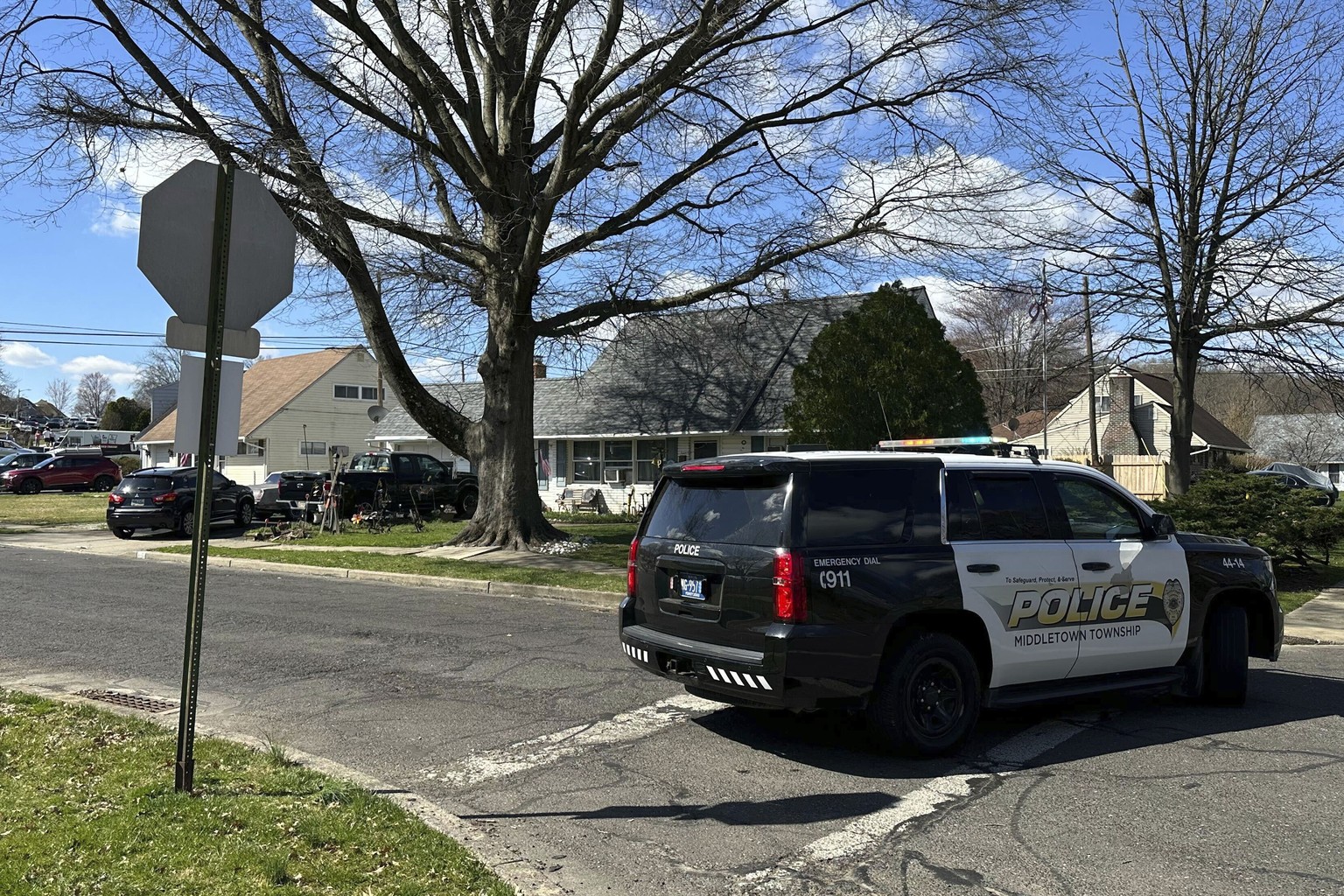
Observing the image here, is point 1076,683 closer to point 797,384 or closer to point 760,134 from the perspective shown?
point 760,134

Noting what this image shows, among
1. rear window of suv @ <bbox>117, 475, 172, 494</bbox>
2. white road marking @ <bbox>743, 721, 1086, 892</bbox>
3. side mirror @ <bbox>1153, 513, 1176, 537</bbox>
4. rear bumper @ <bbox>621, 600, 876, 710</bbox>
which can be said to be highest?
rear window of suv @ <bbox>117, 475, 172, 494</bbox>

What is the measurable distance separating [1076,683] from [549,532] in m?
13.9

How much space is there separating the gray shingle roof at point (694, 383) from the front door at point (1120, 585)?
1556cm

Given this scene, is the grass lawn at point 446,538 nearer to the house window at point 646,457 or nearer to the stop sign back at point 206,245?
the house window at point 646,457

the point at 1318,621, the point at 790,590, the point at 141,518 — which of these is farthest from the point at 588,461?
the point at 790,590

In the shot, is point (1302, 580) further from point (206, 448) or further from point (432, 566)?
point (206, 448)

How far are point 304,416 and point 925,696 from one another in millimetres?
46703

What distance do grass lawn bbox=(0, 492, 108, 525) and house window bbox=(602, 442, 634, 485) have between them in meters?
14.9

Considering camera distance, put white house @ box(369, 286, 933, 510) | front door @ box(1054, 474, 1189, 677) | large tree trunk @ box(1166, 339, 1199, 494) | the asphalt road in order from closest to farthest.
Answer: the asphalt road → front door @ box(1054, 474, 1189, 677) → large tree trunk @ box(1166, 339, 1199, 494) → white house @ box(369, 286, 933, 510)

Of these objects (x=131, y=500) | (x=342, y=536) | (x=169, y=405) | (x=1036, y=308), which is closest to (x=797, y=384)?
(x=1036, y=308)

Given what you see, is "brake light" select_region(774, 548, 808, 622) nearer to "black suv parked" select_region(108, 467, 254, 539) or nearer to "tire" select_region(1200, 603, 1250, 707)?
"tire" select_region(1200, 603, 1250, 707)

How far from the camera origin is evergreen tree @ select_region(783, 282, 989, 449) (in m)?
21.5

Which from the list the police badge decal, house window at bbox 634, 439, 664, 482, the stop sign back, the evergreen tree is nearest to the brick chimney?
house window at bbox 634, 439, 664, 482

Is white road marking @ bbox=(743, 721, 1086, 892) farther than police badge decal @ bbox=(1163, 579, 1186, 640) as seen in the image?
No
